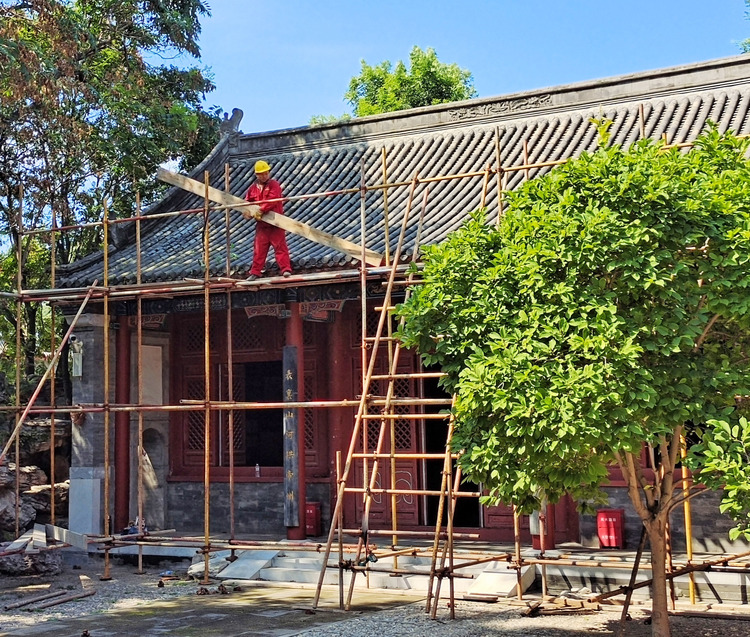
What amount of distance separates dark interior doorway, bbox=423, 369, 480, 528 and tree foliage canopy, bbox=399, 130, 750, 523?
6869 millimetres

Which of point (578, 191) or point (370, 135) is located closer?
point (578, 191)

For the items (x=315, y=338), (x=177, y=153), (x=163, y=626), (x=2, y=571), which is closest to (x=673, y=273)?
(x=163, y=626)

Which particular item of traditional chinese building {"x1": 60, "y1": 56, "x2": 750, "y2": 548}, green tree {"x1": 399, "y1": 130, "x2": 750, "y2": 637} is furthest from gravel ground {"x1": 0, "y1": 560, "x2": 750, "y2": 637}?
traditional chinese building {"x1": 60, "y1": 56, "x2": 750, "y2": 548}

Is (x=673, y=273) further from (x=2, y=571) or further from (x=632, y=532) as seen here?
(x=2, y=571)

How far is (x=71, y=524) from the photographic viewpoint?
47.3 feet

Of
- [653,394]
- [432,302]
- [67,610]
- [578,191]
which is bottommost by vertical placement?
[67,610]

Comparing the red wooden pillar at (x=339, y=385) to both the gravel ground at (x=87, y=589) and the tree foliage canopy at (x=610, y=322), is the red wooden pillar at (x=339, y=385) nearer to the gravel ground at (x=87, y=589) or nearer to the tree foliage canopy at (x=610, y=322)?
the gravel ground at (x=87, y=589)

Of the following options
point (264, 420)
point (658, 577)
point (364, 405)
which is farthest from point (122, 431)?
point (658, 577)

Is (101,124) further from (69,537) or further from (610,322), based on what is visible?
(610,322)

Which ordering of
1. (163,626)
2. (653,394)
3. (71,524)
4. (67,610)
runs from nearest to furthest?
1. (653,394)
2. (163,626)
3. (67,610)
4. (71,524)

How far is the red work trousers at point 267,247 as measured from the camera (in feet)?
39.0

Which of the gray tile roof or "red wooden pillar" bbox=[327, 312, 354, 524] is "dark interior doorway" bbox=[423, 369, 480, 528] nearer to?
"red wooden pillar" bbox=[327, 312, 354, 524]

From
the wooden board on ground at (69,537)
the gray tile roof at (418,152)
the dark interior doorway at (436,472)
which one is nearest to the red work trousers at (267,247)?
the gray tile roof at (418,152)

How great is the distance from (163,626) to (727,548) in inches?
248
